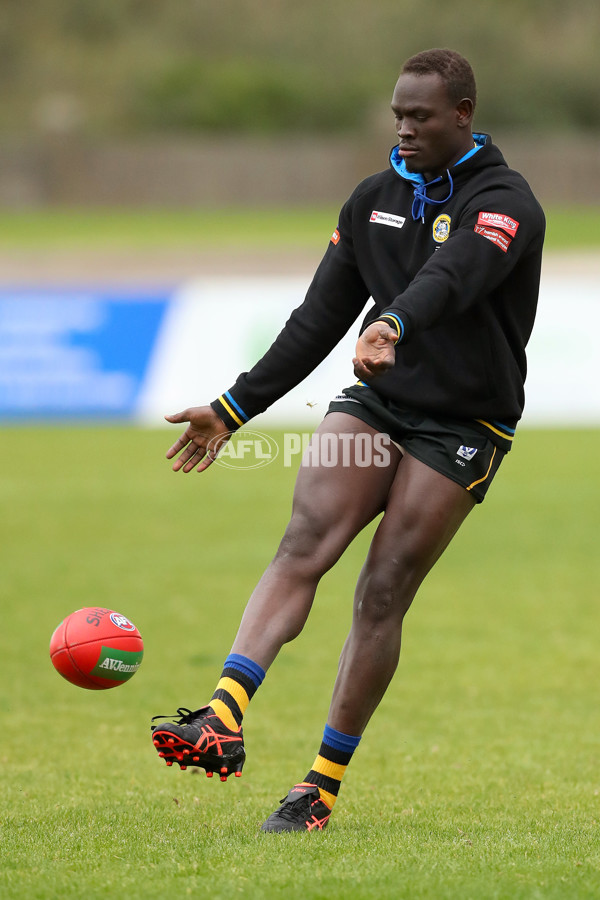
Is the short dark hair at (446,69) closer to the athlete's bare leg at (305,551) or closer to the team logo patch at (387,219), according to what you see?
the team logo patch at (387,219)

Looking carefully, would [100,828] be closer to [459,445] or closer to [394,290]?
[459,445]

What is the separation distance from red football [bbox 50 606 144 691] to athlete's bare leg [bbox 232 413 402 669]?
0.54 meters

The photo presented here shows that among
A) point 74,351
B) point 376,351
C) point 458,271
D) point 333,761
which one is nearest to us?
point 376,351

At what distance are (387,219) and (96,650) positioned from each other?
6.14 ft

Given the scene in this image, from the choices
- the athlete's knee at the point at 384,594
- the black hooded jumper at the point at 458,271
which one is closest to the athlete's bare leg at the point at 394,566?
the athlete's knee at the point at 384,594

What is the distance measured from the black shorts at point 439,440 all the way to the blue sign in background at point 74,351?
13054 millimetres

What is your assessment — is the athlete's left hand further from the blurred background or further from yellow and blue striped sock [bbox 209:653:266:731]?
the blurred background

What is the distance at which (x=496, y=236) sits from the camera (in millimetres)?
4348

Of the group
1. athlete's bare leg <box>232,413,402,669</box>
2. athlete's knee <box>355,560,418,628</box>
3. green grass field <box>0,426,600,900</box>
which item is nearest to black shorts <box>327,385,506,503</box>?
athlete's bare leg <box>232,413,402,669</box>

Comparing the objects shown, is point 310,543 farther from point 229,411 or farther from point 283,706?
point 283,706

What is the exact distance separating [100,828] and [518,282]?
7.81 ft

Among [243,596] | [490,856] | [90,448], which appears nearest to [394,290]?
[490,856]

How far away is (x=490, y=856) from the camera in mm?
3965

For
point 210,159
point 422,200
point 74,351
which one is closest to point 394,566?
point 422,200
